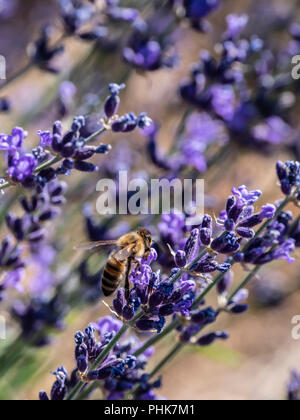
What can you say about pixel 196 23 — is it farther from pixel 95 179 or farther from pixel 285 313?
pixel 285 313

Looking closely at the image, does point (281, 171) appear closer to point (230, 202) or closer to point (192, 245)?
point (230, 202)

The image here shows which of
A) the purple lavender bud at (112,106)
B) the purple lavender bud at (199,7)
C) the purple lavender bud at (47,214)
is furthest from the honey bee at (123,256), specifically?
the purple lavender bud at (199,7)

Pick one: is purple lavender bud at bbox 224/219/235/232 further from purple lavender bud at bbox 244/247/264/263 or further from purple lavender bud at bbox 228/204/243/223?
purple lavender bud at bbox 244/247/264/263

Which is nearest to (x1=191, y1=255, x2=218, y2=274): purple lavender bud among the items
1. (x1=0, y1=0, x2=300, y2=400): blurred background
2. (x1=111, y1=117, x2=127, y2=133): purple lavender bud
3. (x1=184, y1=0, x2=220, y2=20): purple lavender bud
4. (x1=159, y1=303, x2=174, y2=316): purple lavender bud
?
(x1=159, y1=303, x2=174, y2=316): purple lavender bud

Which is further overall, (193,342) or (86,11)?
(86,11)

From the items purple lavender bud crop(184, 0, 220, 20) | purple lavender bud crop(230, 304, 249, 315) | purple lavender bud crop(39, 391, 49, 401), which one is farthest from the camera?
purple lavender bud crop(184, 0, 220, 20)

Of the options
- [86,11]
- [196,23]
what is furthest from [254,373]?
[86,11]
